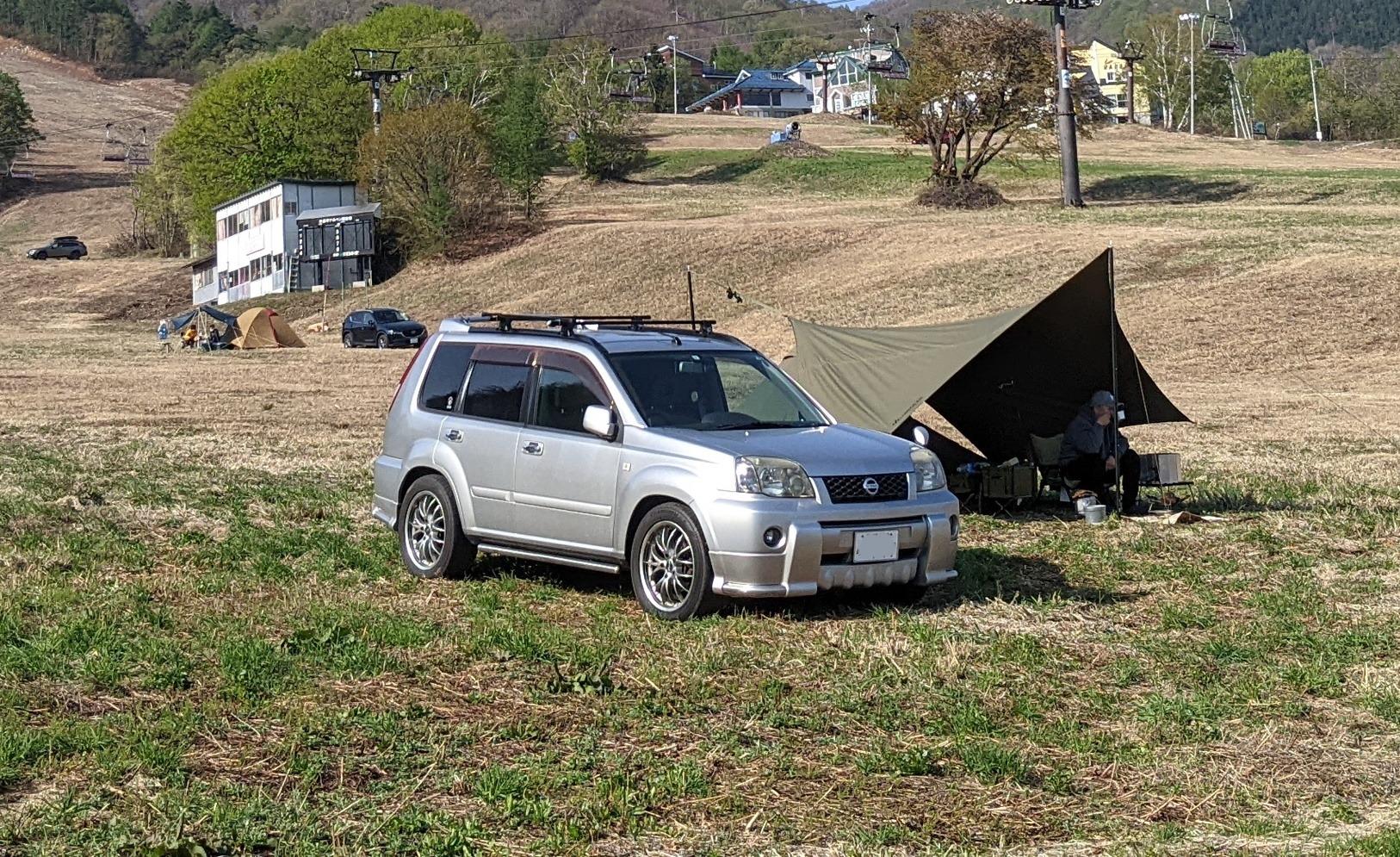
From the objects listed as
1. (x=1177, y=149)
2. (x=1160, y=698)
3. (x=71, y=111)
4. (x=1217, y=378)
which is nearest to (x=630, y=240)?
(x=1217, y=378)

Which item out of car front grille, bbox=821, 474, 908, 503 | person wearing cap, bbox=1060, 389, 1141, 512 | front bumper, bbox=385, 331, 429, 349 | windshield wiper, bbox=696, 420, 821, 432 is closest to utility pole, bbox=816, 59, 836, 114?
front bumper, bbox=385, 331, 429, 349

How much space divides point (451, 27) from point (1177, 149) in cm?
3943

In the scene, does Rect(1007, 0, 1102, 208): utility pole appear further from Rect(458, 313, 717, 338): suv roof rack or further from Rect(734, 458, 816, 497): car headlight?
Rect(734, 458, 816, 497): car headlight

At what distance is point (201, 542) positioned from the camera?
11.7m

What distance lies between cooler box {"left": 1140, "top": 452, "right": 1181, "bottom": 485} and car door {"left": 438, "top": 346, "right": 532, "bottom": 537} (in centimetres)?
590

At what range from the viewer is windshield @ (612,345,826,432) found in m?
10.1

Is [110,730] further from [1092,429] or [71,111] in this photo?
[71,111]

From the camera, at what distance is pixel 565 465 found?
10047mm

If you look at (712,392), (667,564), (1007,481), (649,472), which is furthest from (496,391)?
(1007,481)

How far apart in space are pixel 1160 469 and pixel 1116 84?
143710mm

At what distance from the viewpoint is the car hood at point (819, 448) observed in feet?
30.7

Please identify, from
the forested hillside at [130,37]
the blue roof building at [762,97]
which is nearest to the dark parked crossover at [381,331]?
the blue roof building at [762,97]

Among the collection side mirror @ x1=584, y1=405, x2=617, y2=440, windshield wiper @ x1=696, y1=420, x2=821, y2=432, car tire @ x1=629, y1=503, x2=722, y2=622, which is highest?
side mirror @ x1=584, y1=405, x2=617, y2=440

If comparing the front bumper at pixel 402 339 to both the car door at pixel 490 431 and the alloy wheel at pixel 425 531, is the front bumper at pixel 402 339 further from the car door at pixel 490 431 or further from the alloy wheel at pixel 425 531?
the car door at pixel 490 431
